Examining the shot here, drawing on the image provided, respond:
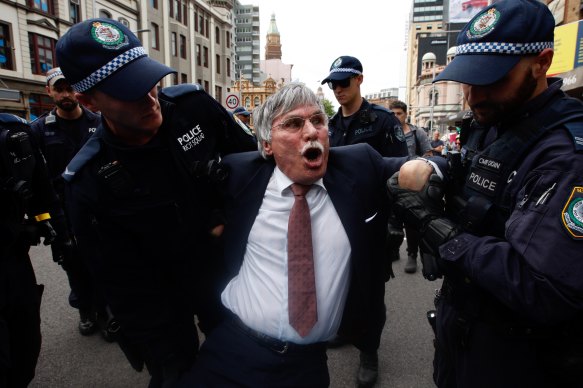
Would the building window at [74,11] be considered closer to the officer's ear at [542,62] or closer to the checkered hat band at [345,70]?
the checkered hat band at [345,70]

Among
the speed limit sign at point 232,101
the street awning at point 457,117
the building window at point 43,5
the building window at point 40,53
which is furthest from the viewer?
the building window at point 40,53

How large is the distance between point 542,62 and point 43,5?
25.5m

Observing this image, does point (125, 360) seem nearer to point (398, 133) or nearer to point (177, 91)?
point (177, 91)

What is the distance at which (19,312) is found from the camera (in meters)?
2.26

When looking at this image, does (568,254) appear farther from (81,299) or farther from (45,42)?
(45,42)

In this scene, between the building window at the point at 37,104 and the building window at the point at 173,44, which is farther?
the building window at the point at 173,44

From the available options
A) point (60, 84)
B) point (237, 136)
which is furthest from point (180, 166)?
point (60, 84)

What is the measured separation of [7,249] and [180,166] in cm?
122

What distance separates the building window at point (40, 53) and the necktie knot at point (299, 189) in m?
23.2

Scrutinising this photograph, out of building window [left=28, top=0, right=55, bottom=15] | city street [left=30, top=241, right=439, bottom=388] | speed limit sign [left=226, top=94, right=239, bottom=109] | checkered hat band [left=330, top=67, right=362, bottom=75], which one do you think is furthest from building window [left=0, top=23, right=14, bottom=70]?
checkered hat band [left=330, top=67, right=362, bottom=75]

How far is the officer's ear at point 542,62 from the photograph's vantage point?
4.63 ft

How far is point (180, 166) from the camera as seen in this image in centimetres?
203

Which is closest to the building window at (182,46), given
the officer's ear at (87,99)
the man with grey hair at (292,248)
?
the officer's ear at (87,99)

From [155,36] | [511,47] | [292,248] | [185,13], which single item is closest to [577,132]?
[511,47]
